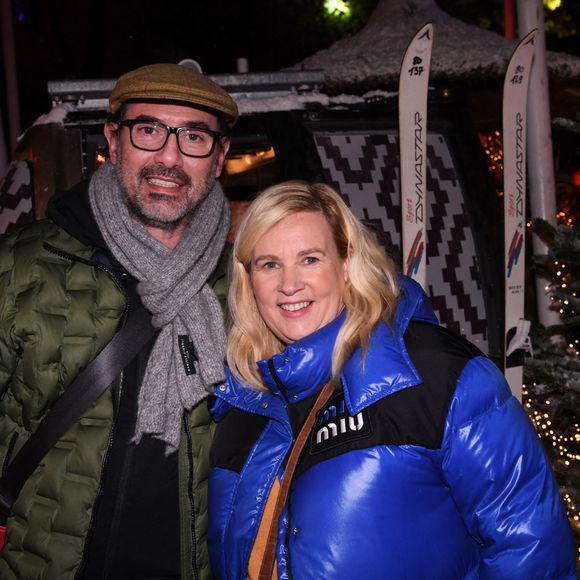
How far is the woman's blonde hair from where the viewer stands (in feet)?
6.21

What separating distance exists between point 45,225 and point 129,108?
1.80ft

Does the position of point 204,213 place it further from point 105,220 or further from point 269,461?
point 269,461

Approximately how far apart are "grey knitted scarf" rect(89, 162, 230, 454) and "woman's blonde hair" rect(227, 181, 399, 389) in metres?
0.11

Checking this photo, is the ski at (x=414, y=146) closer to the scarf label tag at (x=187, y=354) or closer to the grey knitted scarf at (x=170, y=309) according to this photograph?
the grey knitted scarf at (x=170, y=309)

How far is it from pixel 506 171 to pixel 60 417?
3.15 metres

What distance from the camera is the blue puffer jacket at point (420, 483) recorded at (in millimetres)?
1642

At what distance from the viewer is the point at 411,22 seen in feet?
16.4

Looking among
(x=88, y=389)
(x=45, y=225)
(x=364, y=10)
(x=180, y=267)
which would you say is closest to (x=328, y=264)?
(x=180, y=267)

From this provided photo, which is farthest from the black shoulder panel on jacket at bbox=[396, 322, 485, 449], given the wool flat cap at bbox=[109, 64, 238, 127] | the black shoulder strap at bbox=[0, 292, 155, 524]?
the wool flat cap at bbox=[109, 64, 238, 127]

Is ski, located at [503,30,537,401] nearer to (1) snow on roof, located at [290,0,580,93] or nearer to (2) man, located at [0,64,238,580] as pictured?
(1) snow on roof, located at [290,0,580,93]

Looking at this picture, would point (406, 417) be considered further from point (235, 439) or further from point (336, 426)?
point (235, 439)

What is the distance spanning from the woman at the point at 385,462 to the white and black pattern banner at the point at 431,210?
2.43m

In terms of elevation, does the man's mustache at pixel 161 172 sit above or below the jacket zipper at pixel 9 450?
above

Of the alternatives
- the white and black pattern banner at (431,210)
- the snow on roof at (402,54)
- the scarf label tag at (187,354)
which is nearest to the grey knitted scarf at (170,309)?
the scarf label tag at (187,354)
